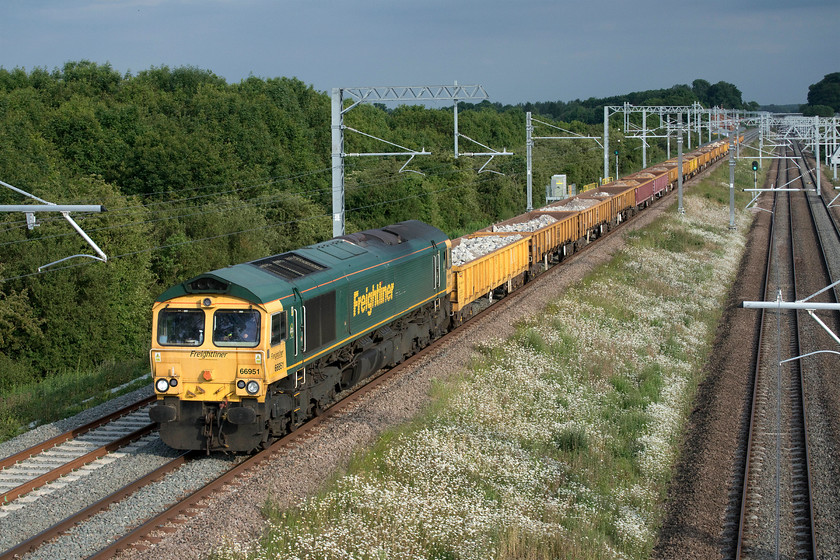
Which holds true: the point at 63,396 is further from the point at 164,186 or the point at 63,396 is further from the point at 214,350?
the point at 164,186

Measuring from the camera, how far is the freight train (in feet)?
45.0

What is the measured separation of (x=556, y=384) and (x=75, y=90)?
5534 cm

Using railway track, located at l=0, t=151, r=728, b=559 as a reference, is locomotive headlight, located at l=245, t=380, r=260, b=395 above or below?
above

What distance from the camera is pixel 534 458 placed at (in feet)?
51.1

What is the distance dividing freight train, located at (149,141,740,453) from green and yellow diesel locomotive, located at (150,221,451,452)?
2 cm

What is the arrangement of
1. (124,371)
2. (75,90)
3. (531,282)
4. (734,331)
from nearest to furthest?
(124,371) → (734,331) → (531,282) → (75,90)

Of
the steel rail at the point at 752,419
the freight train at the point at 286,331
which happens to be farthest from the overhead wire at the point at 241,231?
the steel rail at the point at 752,419

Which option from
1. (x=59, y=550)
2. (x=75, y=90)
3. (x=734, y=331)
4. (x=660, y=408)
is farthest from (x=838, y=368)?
(x=75, y=90)

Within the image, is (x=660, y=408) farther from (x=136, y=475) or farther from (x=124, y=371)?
(x=124, y=371)

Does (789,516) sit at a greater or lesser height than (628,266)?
lesser

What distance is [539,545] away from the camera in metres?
11.7

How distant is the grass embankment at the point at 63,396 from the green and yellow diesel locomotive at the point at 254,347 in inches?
185

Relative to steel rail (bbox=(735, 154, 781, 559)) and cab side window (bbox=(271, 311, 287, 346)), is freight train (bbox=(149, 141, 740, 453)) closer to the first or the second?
cab side window (bbox=(271, 311, 287, 346))

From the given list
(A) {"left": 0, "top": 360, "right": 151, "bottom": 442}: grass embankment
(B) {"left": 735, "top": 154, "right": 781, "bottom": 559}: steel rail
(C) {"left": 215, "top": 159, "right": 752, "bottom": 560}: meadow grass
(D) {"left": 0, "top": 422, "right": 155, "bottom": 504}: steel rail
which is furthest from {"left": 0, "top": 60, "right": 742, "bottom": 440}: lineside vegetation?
(B) {"left": 735, "top": 154, "right": 781, "bottom": 559}: steel rail
